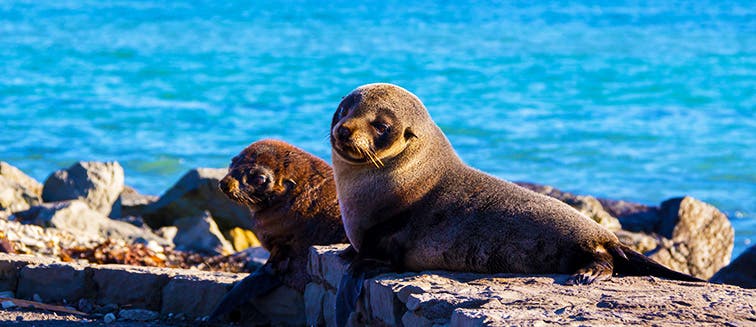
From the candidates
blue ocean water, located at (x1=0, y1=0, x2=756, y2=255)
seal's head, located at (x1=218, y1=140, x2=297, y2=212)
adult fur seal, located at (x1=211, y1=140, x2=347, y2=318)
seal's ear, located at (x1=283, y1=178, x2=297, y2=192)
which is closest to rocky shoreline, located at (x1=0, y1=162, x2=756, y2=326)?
adult fur seal, located at (x1=211, y1=140, x2=347, y2=318)

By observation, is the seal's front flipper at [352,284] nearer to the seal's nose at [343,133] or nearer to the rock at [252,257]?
the seal's nose at [343,133]

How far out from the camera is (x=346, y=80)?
3147 cm

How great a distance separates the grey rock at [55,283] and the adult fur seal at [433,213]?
2033 millimetres

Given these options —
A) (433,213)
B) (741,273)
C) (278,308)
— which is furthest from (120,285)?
(741,273)

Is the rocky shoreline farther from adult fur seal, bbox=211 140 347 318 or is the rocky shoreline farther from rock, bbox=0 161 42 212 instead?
adult fur seal, bbox=211 140 347 318

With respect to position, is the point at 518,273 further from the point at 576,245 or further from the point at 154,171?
the point at 154,171

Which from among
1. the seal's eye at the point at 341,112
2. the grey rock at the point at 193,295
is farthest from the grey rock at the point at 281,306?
the seal's eye at the point at 341,112

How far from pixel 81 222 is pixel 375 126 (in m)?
6.00

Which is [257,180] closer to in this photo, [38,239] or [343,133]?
[343,133]

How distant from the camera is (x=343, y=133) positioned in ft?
19.3

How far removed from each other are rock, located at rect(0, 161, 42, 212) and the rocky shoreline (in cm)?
1

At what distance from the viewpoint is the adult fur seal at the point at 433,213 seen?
5586 millimetres

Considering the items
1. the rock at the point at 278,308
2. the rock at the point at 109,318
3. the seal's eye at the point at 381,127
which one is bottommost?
the rock at the point at 109,318

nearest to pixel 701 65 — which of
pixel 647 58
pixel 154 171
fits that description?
pixel 647 58
